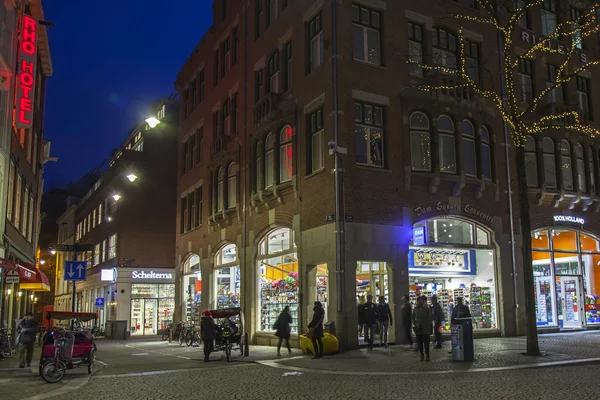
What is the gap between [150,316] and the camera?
43188 mm

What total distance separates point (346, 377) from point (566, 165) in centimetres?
1747

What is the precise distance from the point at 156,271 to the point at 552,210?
27.6 metres

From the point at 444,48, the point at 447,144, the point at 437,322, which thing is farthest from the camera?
the point at 444,48

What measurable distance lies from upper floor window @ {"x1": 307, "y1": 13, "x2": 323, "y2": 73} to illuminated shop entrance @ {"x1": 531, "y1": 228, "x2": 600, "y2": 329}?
12003mm

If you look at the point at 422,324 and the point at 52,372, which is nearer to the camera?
the point at 52,372

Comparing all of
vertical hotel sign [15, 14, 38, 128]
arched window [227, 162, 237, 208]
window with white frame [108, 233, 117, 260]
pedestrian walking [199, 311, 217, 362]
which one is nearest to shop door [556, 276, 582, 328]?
arched window [227, 162, 237, 208]

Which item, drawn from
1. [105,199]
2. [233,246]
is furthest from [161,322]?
[233,246]

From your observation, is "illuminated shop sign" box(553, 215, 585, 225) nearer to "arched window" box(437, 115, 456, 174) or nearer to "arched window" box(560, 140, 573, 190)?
"arched window" box(560, 140, 573, 190)

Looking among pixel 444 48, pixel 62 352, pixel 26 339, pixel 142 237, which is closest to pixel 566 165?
pixel 444 48

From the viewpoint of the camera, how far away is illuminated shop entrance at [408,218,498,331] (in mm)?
22806

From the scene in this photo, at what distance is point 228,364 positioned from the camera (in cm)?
1812

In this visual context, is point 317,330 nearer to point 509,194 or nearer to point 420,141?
point 420,141

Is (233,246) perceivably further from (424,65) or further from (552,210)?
(552,210)

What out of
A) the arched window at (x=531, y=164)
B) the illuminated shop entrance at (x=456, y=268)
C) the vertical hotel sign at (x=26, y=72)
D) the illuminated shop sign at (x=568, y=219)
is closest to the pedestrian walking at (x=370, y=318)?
the illuminated shop entrance at (x=456, y=268)
